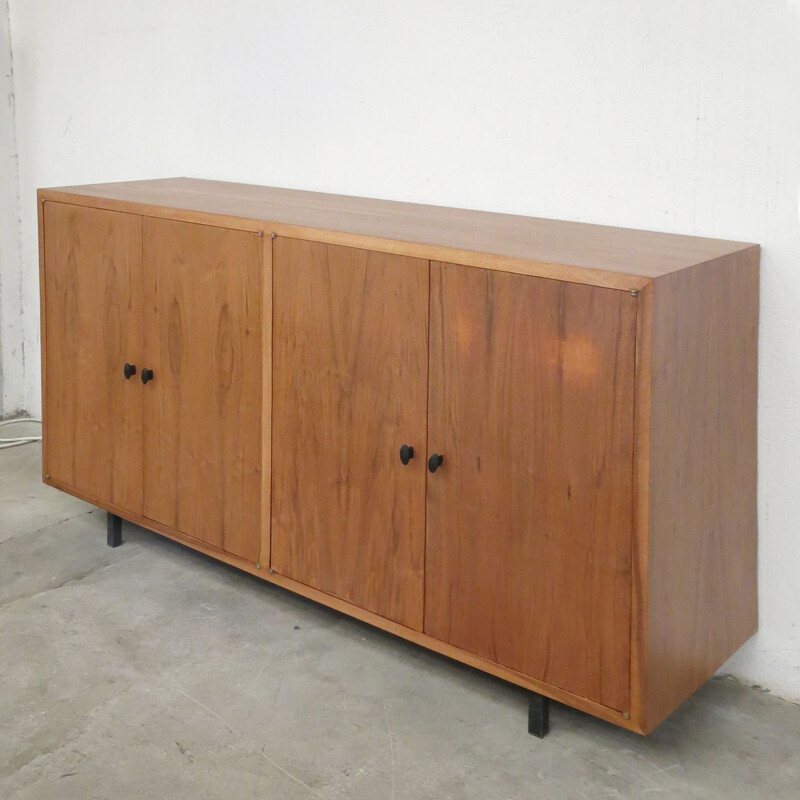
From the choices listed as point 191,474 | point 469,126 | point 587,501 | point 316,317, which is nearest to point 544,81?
point 469,126

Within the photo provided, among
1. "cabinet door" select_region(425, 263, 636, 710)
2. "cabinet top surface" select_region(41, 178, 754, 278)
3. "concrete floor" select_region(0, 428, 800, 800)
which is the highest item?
"cabinet top surface" select_region(41, 178, 754, 278)

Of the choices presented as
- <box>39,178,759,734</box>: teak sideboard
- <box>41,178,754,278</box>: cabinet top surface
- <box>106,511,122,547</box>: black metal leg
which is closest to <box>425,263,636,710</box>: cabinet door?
<box>39,178,759,734</box>: teak sideboard

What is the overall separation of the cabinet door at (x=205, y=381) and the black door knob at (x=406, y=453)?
18.9 inches

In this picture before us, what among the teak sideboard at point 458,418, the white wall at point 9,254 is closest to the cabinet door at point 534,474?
the teak sideboard at point 458,418

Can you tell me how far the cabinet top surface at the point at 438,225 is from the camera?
209 cm

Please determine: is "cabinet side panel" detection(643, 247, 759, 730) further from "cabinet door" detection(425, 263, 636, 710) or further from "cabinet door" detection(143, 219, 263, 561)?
"cabinet door" detection(143, 219, 263, 561)

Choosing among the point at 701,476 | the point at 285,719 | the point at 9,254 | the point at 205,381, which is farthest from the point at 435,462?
the point at 9,254

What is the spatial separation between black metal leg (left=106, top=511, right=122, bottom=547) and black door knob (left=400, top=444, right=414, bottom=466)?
1.21 meters

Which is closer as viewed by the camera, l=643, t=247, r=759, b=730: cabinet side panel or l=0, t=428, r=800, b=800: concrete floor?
l=643, t=247, r=759, b=730: cabinet side panel

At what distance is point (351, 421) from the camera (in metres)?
2.43

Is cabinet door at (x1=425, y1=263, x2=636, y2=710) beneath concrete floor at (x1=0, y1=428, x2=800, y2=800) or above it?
above

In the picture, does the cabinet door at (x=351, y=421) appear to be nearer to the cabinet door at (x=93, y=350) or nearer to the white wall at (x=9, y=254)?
the cabinet door at (x=93, y=350)

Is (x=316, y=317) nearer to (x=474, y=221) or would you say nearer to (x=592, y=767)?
(x=474, y=221)

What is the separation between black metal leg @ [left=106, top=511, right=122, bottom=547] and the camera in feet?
10.4
